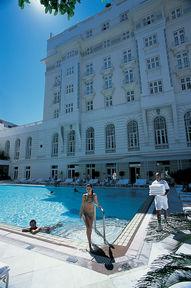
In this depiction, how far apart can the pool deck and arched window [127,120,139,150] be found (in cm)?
1921

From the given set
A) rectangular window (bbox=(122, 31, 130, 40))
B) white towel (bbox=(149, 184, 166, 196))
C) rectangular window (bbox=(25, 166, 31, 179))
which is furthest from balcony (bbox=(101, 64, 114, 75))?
white towel (bbox=(149, 184, 166, 196))

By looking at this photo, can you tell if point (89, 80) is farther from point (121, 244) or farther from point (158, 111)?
point (121, 244)

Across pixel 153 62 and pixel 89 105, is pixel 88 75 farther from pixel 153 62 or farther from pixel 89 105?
pixel 153 62

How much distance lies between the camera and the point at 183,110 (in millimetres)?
21281

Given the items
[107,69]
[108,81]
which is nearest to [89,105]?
[108,81]

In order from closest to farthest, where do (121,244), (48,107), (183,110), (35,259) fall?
1. (35,259)
2. (121,244)
3. (183,110)
4. (48,107)

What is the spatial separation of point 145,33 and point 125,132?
13.8 meters

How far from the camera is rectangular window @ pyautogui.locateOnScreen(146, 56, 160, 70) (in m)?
23.4

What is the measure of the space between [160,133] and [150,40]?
507 inches

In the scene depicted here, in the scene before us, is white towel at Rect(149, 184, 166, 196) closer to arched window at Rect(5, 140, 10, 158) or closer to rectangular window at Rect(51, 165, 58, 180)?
rectangular window at Rect(51, 165, 58, 180)

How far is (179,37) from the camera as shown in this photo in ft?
76.1

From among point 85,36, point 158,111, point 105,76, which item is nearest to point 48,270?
point 158,111

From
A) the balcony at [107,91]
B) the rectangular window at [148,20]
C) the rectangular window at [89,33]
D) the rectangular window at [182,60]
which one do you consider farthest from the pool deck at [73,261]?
the rectangular window at [89,33]

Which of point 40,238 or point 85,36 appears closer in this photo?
point 40,238
